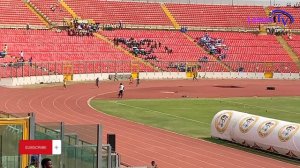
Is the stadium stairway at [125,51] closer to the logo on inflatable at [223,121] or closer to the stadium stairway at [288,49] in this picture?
the stadium stairway at [288,49]

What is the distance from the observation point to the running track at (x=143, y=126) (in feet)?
103

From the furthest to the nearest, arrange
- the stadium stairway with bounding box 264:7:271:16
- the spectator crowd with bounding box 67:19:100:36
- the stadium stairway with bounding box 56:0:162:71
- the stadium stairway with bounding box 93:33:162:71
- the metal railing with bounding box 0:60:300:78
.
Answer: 1. the stadium stairway with bounding box 264:7:271:16
2. the spectator crowd with bounding box 67:19:100:36
3. the stadium stairway with bounding box 56:0:162:71
4. the stadium stairway with bounding box 93:33:162:71
5. the metal railing with bounding box 0:60:300:78

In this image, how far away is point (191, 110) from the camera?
51.8 m

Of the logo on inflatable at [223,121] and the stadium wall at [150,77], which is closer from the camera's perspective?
the logo on inflatable at [223,121]

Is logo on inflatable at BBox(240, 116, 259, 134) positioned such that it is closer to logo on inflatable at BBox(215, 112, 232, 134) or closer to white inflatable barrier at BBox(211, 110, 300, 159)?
white inflatable barrier at BBox(211, 110, 300, 159)

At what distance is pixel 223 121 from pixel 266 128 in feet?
13.6

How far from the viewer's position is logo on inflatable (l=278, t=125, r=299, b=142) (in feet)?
104

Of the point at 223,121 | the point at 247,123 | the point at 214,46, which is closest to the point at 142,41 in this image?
the point at 214,46

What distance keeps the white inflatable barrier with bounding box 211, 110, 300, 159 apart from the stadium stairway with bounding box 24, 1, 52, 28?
57704 millimetres

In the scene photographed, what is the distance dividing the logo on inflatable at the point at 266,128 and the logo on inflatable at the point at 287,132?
2.45 feet

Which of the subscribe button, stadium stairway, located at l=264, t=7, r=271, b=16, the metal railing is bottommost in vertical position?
the subscribe button

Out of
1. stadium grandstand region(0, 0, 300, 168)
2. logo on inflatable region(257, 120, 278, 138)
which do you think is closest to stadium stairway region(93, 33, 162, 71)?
stadium grandstand region(0, 0, 300, 168)

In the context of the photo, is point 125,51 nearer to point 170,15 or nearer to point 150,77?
point 150,77
